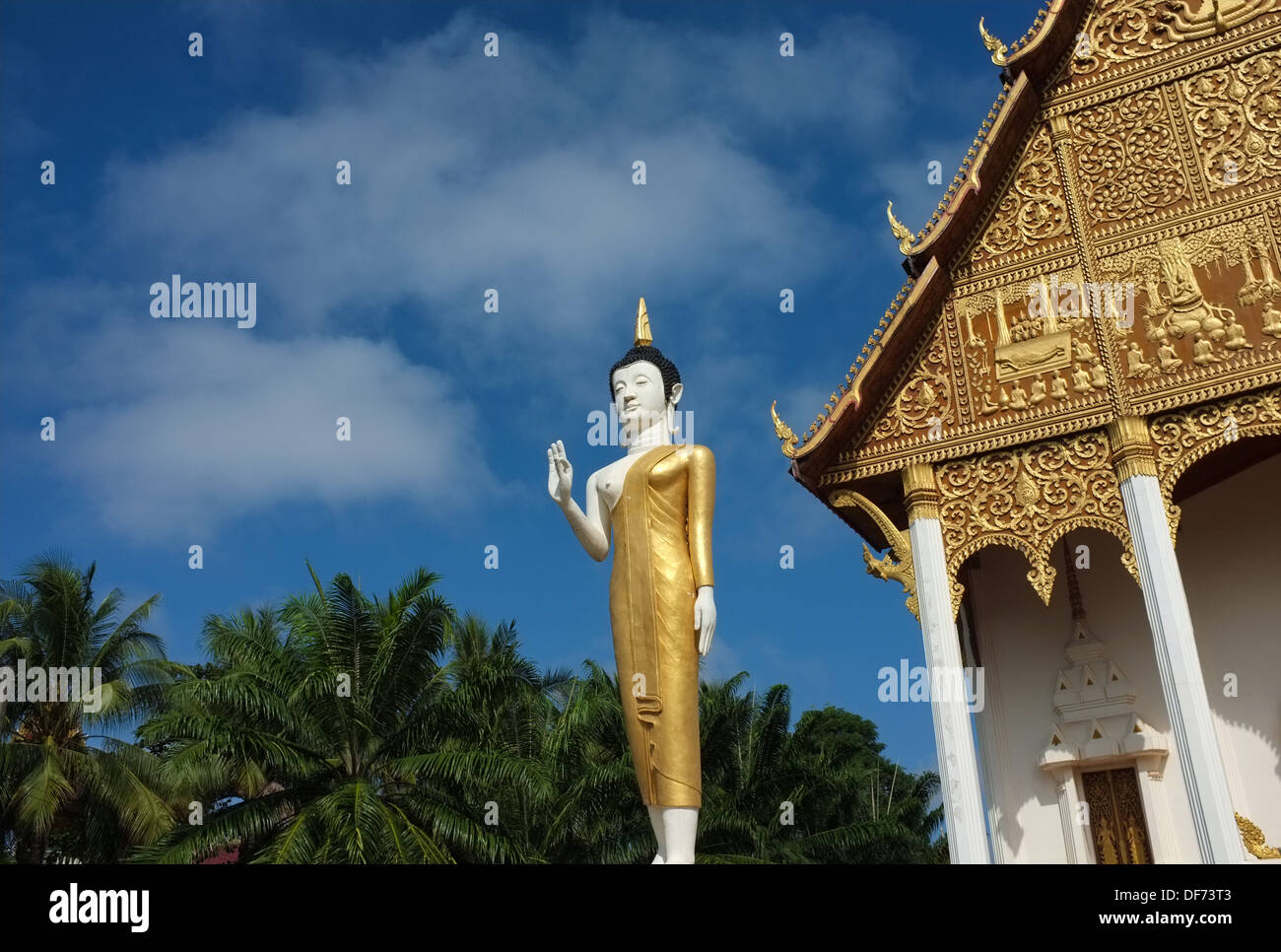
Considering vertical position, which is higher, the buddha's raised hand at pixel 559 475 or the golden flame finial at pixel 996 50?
the golden flame finial at pixel 996 50

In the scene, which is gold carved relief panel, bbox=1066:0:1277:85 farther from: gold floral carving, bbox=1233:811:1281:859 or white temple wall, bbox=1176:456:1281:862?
gold floral carving, bbox=1233:811:1281:859

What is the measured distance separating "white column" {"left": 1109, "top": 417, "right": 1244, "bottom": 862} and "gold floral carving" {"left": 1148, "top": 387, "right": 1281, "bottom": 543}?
110 mm

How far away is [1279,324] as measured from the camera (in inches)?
364

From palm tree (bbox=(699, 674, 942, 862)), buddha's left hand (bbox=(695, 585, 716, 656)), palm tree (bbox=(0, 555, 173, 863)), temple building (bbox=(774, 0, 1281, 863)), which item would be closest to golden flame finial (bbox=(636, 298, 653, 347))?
buddha's left hand (bbox=(695, 585, 716, 656))

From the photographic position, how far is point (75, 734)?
1540 centimetres

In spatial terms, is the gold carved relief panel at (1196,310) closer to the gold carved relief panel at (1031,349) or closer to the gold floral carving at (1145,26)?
the gold carved relief panel at (1031,349)

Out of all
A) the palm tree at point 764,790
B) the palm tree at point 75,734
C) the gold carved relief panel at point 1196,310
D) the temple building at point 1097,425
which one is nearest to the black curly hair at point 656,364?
the temple building at point 1097,425

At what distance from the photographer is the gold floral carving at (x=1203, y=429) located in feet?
30.2

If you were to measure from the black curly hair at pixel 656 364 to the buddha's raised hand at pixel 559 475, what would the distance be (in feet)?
2.66

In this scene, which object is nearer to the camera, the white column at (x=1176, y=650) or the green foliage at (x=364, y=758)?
the white column at (x=1176, y=650)

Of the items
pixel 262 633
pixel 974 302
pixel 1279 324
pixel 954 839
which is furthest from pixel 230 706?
pixel 1279 324

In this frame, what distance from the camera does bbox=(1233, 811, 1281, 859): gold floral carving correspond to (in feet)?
30.4
